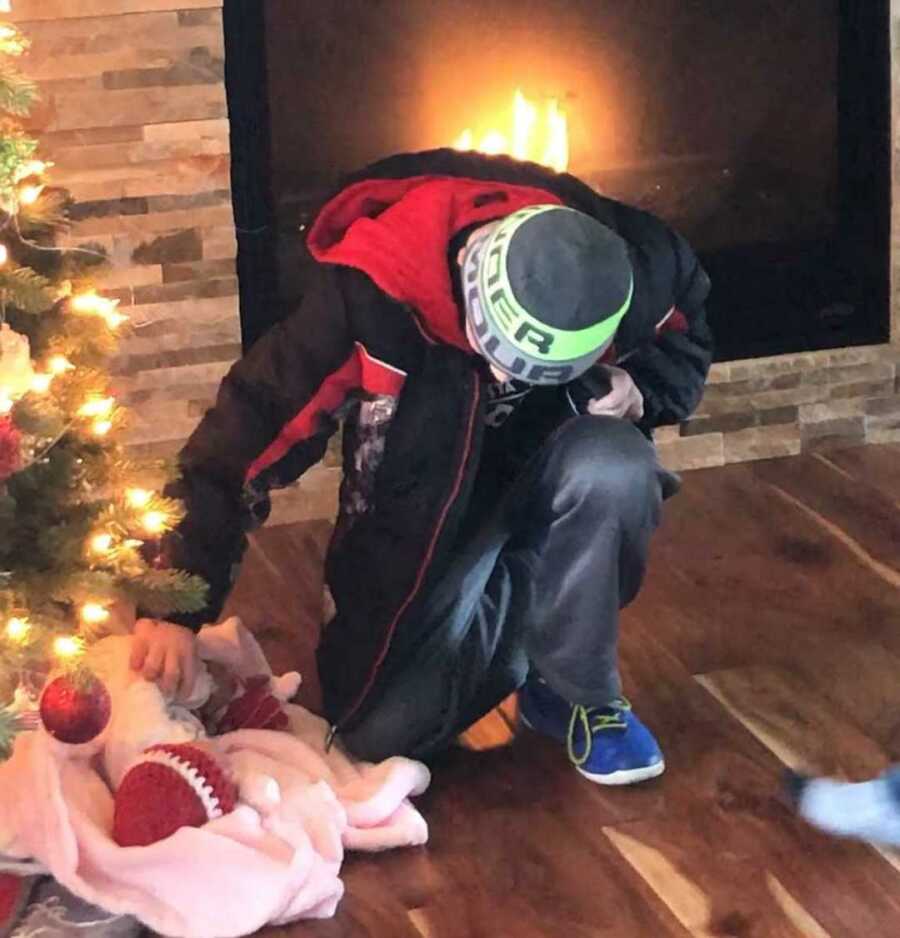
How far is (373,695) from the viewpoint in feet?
5.65

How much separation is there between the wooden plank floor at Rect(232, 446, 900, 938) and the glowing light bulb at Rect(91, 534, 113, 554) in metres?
0.38

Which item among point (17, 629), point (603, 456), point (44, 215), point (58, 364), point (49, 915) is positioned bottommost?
point (49, 915)

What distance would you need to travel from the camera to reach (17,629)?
57.3 inches

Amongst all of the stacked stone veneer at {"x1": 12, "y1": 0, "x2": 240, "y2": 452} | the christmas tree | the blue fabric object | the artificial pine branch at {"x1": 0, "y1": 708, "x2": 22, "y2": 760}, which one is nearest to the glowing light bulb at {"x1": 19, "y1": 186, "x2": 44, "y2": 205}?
the christmas tree

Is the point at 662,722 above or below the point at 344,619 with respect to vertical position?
below

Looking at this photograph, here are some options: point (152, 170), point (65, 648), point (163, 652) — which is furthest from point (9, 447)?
point (152, 170)

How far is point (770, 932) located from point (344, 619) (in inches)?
21.4

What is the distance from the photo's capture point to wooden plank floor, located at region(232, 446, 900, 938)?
1.54 m

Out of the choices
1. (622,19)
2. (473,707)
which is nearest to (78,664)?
(473,707)

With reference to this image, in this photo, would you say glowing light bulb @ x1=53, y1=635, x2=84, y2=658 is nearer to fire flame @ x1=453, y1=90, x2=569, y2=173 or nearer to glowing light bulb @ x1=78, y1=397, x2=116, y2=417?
glowing light bulb @ x1=78, y1=397, x2=116, y2=417

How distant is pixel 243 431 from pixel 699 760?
604mm

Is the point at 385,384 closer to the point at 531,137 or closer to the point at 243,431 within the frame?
the point at 243,431

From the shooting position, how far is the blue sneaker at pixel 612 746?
174 cm

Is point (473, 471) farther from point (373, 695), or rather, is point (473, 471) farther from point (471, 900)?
point (471, 900)
